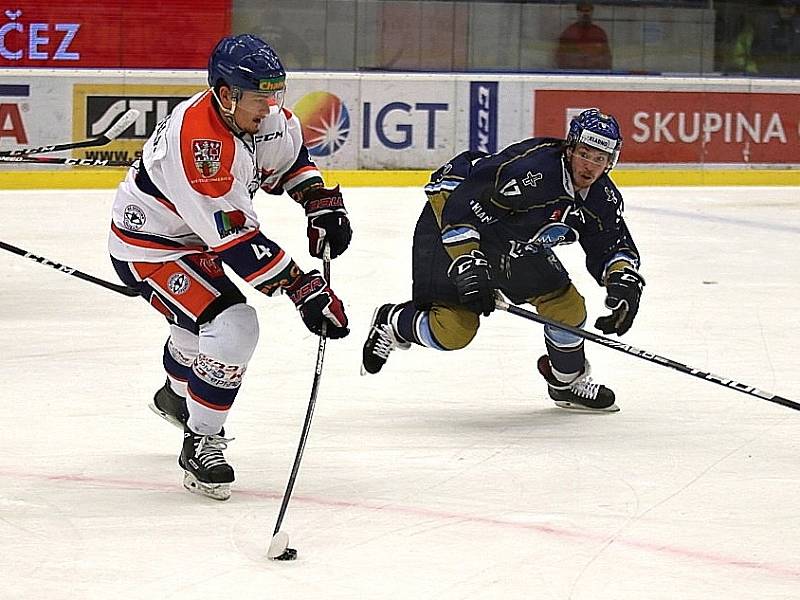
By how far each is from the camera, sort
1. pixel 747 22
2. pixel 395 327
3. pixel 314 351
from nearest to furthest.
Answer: pixel 395 327 < pixel 314 351 < pixel 747 22

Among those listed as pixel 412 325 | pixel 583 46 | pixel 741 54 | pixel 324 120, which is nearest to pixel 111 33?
pixel 324 120

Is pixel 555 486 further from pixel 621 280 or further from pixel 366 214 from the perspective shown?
pixel 366 214

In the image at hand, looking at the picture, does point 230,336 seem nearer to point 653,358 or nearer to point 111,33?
point 653,358

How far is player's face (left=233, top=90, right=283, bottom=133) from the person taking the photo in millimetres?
3191

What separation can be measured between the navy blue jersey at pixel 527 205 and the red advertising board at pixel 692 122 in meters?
7.19

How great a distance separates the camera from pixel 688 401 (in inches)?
178

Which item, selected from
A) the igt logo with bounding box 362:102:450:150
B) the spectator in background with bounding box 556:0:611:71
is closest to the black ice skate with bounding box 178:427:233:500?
Result: the igt logo with bounding box 362:102:450:150

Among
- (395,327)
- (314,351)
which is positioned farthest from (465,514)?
(314,351)

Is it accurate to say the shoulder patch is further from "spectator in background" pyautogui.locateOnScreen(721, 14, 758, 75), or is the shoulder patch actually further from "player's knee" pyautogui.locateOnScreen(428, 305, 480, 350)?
"spectator in background" pyautogui.locateOnScreen(721, 14, 758, 75)

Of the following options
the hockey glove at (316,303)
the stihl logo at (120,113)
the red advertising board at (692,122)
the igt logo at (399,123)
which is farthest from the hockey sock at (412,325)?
the red advertising board at (692,122)

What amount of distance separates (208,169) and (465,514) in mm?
904

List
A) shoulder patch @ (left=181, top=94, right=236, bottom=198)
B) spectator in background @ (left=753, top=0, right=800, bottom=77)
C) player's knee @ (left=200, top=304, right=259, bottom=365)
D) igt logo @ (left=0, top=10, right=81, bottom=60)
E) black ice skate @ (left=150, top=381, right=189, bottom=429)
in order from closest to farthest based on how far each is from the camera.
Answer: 1. shoulder patch @ (left=181, top=94, right=236, bottom=198)
2. player's knee @ (left=200, top=304, right=259, bottom=365)
3. black ice skate @ (left=150, top=381, right=189, bottom=429)
4. igt logo @ (left=0, top=10, right=81, bottom=60)
5. spectator in background @ (left=753, top=0, right=800, bottom=77)

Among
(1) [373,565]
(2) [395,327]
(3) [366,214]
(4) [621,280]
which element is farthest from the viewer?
(3) [366,214]

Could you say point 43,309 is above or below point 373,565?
below
